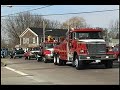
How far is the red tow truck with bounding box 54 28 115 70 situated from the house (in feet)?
211

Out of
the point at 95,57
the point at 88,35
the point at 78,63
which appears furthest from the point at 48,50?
the point at 95,57

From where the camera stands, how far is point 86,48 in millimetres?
22438

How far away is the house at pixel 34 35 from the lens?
297 ft

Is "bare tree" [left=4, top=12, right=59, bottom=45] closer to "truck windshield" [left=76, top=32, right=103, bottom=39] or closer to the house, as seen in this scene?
the house

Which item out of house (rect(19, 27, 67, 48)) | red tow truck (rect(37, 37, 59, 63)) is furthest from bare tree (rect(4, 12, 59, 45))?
red tow truck (rect(37, 37, 59, 63))

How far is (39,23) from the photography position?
104625 millimetres

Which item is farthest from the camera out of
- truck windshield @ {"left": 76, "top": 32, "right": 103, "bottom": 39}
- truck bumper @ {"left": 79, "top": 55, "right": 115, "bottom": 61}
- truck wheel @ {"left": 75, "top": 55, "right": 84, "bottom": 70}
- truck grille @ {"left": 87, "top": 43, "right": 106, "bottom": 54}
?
truck windshield @ {"left": 76, "top": 32, "right": 103, "bottom": 39}

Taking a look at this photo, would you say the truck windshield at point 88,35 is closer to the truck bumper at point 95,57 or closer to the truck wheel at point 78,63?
the truck wheel at point 78,63

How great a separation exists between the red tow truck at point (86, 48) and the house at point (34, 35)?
2529 inches

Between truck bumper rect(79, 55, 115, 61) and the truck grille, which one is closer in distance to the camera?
truck bumper rect(79, 55, 115, 61)

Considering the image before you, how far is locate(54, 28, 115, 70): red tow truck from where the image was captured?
73.6ft
